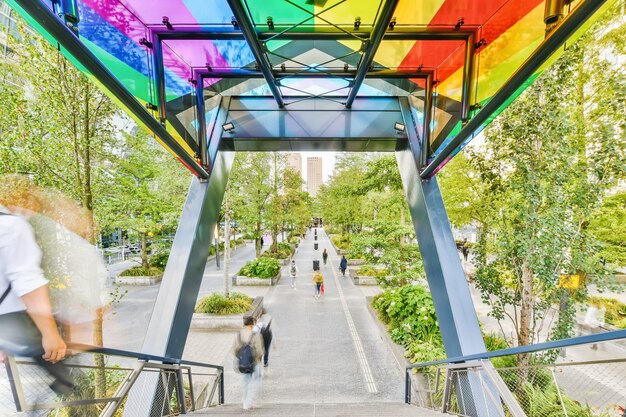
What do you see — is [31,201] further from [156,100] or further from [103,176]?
[103,176]

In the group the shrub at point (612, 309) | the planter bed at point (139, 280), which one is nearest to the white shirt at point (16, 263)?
the shrub at point (612, 309)

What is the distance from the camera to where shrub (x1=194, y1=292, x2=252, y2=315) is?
1126 centimetres

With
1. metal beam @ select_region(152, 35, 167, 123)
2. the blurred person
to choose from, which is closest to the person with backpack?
metal beam @ select_region(152, 35, 167, 123)

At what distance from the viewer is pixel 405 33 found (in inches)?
172

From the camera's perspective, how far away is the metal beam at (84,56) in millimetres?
1984

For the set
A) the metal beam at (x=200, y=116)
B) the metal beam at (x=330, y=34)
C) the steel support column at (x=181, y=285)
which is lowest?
the steel support column at (x=181, y=285)

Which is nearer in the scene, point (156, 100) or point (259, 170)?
point (156, 100)

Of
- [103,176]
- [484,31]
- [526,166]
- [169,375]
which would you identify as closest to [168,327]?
[169,375]

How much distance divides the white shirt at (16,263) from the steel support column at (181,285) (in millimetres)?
3362

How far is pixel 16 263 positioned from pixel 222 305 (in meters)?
10.6

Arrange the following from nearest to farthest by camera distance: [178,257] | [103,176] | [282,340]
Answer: [178,257], [103,176], [282,340]

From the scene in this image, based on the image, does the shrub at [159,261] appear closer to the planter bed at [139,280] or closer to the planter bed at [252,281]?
the planter bed at [139,280]

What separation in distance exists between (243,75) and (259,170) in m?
12.6

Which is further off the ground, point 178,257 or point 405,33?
point 405,33
